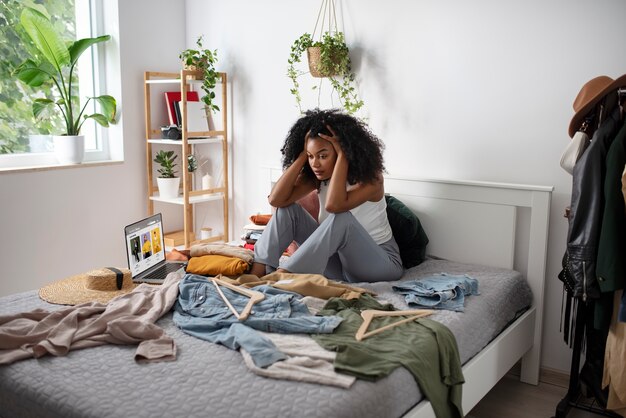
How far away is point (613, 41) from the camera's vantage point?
8.17 ft

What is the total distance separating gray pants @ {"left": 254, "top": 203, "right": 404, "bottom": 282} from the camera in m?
2.48

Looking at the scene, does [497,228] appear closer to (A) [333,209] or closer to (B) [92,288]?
(A) [333,209]

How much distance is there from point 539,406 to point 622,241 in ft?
2.81

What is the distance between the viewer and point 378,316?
2.06 meters

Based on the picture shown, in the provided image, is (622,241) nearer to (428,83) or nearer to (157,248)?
(428,83)

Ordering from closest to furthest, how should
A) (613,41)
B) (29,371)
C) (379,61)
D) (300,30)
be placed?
(29,371) < (613,41) < (379,61) < (300,30)

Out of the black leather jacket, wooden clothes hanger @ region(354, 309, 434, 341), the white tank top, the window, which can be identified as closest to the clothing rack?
the black leather jacket

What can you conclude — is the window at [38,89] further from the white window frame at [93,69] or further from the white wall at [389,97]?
the white wall at [389,97]

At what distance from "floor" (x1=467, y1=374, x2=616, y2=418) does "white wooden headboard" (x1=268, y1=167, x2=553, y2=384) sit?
0.22ft

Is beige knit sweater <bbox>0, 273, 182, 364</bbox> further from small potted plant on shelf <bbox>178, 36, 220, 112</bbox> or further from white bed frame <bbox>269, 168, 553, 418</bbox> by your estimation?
small potted plant on shelf <bbox>178, 36, 220, 112</bbox>

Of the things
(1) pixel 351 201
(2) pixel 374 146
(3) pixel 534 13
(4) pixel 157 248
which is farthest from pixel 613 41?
(4) pixel 157 248

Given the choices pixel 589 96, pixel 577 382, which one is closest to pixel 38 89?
pixel 589 96

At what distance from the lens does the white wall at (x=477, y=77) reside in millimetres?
2613

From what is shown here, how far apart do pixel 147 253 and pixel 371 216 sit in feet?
3.25
